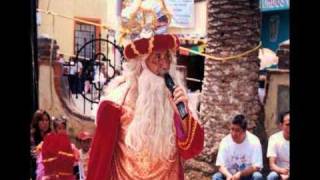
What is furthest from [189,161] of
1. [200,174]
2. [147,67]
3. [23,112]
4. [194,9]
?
[23,112]

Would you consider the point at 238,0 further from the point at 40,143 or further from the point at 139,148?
the point at 40,143

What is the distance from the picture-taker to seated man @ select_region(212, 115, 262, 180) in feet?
10.9

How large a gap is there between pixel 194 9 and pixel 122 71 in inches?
20.0

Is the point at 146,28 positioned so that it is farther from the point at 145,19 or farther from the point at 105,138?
the point at 105,138

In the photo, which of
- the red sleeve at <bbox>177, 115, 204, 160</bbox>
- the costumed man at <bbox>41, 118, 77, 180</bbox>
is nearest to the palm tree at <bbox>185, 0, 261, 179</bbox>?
the red sleeve at <bbox>177, 115, 204, 160</bbox>

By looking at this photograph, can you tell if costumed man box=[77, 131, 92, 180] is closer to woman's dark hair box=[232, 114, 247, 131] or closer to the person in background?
the person in background

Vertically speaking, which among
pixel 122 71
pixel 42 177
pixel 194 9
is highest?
pixel 194 9

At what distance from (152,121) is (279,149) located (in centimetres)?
62

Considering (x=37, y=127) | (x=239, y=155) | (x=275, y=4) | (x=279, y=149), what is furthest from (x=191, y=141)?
(x=37, y=127)

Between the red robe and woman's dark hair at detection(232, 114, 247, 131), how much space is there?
1.02ft

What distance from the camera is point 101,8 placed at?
3699 millimetres

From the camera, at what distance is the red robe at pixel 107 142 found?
3145mm

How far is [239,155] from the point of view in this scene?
335 cm
